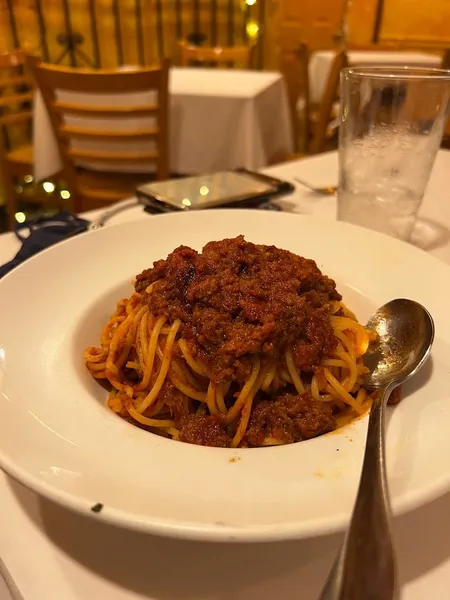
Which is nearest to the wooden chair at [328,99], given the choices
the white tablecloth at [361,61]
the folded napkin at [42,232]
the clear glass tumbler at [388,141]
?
the white tablecloth at [361,61]

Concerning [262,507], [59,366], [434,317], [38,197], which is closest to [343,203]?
[434,317]

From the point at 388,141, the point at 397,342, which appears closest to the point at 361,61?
the point at 388,141

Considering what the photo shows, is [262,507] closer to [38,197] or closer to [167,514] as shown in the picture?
[167,514]

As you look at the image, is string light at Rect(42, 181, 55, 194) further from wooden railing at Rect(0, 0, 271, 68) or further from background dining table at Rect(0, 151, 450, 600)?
background dining table at Rect(0, 151, 450, 600)

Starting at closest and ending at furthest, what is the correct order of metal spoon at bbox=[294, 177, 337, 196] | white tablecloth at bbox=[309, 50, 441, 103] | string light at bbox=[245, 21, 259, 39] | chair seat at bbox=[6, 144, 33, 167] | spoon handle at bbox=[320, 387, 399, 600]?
spoon handle at bbox=[320, 387, 399, 600] → metal spoon at bbox=[294, 177, 337, 196] → chair seat at bbox=[6, 144, 33, 167] → white tablecloth at bbox=[309, 50, 441, 103] → string light at bbox=[245, 21, 259, 39]

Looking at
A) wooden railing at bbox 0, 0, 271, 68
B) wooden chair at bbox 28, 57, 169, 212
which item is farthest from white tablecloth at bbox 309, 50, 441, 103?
wooden chair at bbox 28, 57, 169, 212
